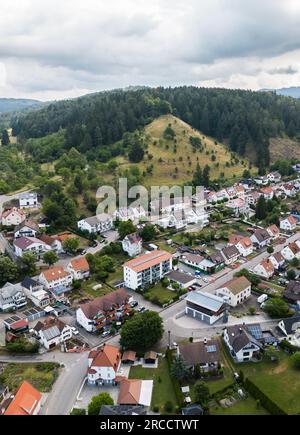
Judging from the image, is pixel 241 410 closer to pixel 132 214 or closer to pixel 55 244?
pixel 55 244

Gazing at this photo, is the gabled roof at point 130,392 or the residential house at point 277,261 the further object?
the residential house at point 277,261

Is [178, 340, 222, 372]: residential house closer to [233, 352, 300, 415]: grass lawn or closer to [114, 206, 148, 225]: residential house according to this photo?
[233, 352, 300, 415]: grass lawn

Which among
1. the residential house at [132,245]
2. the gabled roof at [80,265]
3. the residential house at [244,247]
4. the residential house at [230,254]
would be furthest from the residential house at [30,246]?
the residential house at [244,247]

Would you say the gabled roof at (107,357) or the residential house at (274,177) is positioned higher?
the residential house at (274,177)

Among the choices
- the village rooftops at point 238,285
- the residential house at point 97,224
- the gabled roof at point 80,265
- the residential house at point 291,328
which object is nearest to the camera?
the residential house at point 291,328

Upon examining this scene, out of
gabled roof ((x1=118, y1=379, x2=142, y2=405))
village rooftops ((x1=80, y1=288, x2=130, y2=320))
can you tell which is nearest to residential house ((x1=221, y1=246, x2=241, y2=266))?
village rooftops ((x1=80, y1=288, x2=130, y2=320))

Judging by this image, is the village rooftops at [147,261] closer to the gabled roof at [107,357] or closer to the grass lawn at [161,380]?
the gabled roof at [107,357]

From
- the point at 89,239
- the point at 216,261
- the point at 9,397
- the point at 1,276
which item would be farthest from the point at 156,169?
the point at 9,397
